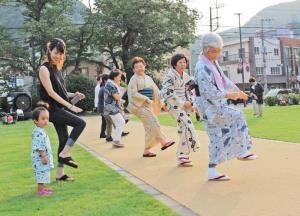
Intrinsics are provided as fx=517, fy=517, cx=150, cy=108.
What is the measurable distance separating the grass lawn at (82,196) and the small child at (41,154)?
20cm

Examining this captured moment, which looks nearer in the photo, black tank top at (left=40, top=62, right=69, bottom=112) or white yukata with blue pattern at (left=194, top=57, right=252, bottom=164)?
white yukata with blue pattern at (left=194, top=57, right=252, bottom=164)

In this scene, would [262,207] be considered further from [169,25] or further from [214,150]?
[169,25]

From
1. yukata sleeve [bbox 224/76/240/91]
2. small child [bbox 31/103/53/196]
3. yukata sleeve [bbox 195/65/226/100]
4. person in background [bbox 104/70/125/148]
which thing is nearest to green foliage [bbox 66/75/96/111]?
person in background [bbox 104/70/125/148]

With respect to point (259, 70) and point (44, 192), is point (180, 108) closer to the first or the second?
point (44, 192)

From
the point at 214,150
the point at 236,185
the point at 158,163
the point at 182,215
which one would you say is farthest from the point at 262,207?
the point at 158,163

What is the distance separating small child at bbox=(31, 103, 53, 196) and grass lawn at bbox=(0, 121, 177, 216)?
0.20m

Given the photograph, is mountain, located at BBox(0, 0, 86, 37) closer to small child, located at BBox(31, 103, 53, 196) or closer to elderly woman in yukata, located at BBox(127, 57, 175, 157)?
elderly woman in yukata, located at BBox(127, 57, 175, 157)

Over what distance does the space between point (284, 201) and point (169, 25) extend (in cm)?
3610

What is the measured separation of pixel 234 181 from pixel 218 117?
31.3 inches

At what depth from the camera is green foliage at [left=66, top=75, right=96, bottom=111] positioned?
3694 cm

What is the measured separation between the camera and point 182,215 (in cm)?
472

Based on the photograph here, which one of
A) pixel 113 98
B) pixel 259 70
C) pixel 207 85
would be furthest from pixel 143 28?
pixel 259 70

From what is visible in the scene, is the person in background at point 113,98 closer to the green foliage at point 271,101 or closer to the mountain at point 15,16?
the green foliage at point 271,101

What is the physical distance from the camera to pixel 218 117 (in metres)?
6.32
